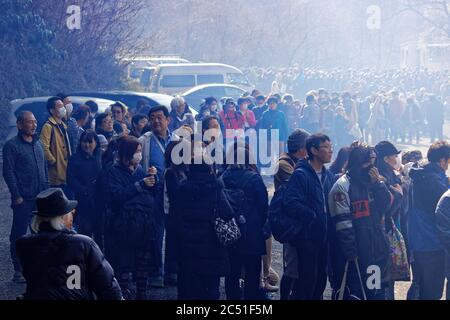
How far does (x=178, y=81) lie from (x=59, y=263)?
80.4 ft

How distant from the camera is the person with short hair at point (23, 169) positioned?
9977 millimetres

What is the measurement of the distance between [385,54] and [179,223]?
236 ft

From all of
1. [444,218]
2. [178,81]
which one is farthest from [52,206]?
[178,81]

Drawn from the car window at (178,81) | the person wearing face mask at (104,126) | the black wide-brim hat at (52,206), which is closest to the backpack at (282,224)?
the black wide-brim hat at (52,206)

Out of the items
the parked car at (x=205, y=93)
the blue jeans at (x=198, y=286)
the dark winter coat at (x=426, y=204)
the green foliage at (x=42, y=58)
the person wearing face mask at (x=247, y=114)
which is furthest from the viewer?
the parked car at (x=205, y=93)

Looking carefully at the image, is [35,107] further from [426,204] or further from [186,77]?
[186,77]

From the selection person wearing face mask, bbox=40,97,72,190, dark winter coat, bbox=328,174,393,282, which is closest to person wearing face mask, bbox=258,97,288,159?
person wearing face mask, bbox=40,97,72,190

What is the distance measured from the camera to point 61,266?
5676mm

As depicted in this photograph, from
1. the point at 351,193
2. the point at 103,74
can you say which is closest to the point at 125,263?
the point at 351,193

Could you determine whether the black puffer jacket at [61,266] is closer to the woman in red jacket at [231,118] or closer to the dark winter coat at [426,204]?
the dark winter coat at [426,204]

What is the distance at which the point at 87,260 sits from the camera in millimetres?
5707

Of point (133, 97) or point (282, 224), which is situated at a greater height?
point (133, 97)

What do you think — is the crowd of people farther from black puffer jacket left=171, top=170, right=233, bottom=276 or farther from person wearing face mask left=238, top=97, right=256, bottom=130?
person wearing face mask left=238, top=97, right=256, bottom=130

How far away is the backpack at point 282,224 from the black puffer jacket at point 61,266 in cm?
218
